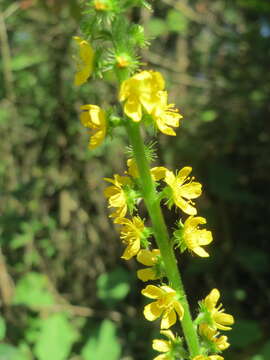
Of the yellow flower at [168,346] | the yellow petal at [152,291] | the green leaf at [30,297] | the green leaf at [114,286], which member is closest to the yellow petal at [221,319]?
the yellow flower at [168,346]

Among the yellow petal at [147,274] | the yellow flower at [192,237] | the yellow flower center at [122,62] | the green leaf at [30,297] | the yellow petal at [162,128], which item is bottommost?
the green leaf at [30,297]

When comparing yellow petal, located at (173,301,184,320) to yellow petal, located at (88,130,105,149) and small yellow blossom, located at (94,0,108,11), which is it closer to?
yellow petal, located at (88,130,105,149)

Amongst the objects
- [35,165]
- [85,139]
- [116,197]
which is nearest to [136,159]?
[116,197]

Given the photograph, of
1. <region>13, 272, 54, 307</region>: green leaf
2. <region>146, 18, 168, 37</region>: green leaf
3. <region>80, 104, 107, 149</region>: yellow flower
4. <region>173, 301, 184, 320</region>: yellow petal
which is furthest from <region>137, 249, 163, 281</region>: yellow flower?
<region>146, 18, 168, 37</region>: green leaf

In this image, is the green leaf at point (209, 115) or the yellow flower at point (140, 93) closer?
the yellow flower at point (140, 93)

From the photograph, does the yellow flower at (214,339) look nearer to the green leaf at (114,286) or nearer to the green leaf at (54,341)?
the green leaf at (54,341)

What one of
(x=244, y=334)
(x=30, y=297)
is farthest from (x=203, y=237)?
(x=30, y=297)
